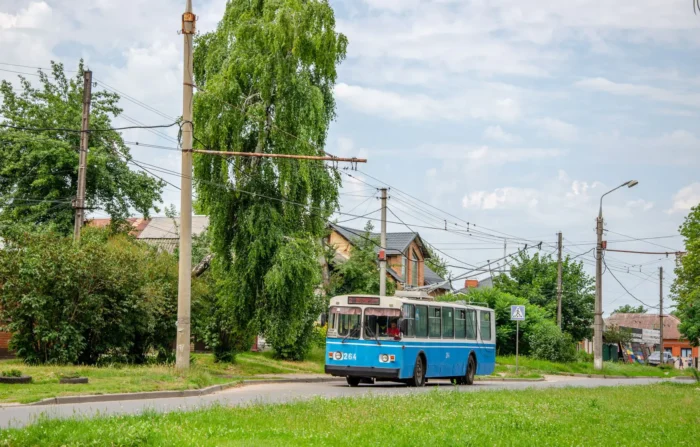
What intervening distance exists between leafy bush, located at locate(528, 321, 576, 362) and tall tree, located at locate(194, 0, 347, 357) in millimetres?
23767

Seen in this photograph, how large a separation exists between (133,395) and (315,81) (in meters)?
16.0

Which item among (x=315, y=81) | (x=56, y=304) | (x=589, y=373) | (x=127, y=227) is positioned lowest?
(x=589, y=373)

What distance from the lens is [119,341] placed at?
92.8ft

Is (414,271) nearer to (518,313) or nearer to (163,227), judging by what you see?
(163,227)

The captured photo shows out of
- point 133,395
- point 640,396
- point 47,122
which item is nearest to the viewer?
point 133,395

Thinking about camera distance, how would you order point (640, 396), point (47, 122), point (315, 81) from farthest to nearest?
point (47, 122) → point (315, 81) → point (640, 396)

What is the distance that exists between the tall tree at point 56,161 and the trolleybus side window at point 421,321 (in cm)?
2461

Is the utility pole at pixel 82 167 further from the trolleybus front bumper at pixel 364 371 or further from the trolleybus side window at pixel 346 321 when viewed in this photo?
the trolleybus front bumper at pixel 364 371

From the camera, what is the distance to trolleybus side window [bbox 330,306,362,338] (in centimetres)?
2758

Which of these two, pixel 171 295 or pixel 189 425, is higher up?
pixel 171 295

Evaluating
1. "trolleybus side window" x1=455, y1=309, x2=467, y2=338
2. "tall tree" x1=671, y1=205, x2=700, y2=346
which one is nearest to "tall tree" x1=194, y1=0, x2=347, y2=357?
"trolleybus side window" x1=455, y1=309, x2=467, y2=338

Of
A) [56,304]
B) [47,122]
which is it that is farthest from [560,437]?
[47,122]

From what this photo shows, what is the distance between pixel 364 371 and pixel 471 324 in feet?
22.7

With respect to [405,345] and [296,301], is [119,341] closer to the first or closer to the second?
[296,301]
